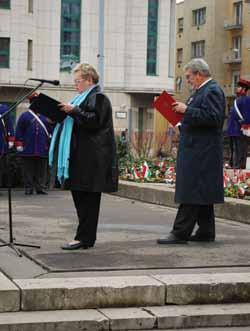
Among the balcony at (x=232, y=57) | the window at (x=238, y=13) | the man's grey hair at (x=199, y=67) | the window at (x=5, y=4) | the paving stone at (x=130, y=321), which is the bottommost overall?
the paving stone at (x=130, y=321)

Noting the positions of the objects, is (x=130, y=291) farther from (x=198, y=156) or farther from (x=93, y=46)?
(x=93, y=46)

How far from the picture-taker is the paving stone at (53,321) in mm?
6043

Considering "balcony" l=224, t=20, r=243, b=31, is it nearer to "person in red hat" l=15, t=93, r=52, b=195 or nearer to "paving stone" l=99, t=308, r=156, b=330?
"person in red hat" l=15, t=93, r=52, b=195

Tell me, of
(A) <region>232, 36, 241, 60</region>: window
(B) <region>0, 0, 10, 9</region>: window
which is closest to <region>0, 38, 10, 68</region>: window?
(B) <region>0, 0, 10, 9</region>: window

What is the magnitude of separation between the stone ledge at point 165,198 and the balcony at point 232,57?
6023cm

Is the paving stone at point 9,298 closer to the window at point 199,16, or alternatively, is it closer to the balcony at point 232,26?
the balcony at point 232,26

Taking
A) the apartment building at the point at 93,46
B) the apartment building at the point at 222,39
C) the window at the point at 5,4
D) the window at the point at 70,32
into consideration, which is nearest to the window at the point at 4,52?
the apartment building at the point at 93,46

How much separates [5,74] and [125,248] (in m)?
38.8

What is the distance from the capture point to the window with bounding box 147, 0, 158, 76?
166 ft

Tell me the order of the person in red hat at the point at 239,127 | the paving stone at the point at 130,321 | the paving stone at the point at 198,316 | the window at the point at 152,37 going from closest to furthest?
1. the paving stone at the point at 130,321
2. the paving stone at the point at 198,316
3. the person in red hat at the point at 239,127
4. the window at the point at 152,37

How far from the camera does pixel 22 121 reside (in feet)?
52.9

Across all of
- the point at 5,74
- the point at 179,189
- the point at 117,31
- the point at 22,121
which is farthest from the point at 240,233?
the point at 117,31

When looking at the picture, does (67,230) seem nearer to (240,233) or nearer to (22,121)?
(240,233)

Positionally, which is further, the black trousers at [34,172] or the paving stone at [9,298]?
the black trousers at [34,172]
